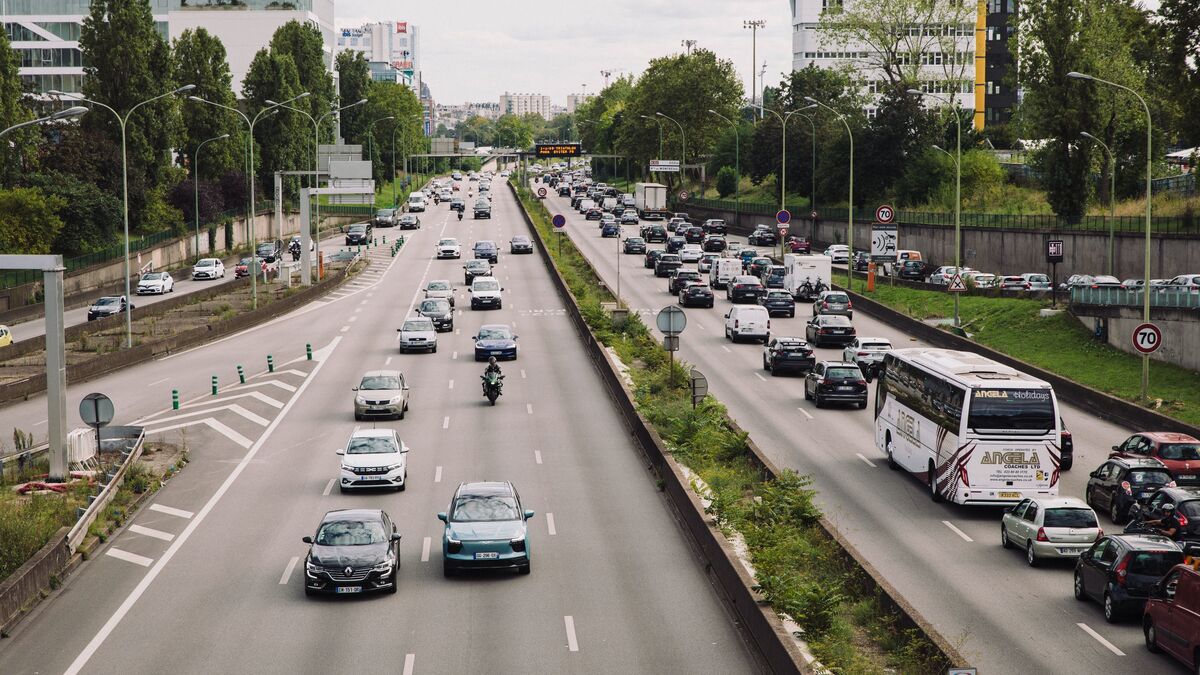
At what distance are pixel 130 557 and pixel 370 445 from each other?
6.86 metres

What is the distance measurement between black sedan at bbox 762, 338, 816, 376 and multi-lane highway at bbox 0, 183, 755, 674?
7032 mm

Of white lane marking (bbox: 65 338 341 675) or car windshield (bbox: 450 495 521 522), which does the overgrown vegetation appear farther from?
white lane marking (bbox: 65 338 341 675)

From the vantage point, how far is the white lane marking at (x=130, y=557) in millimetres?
26250

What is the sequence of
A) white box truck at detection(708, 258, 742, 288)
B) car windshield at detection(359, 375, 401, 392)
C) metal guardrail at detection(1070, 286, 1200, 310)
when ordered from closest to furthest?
1. car windshield at detection(359, 375, 401, 392)
2. metal guardrail at detection(1070, 286, 1200, 310)
3. white box truck at detection(708, 258, 742, 288)

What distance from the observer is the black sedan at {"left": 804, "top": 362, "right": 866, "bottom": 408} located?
43.4m

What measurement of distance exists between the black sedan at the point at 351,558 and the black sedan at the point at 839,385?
22280 mm

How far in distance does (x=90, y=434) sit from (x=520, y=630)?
1755 cm

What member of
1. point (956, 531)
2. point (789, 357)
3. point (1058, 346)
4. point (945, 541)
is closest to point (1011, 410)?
point (956, 531)

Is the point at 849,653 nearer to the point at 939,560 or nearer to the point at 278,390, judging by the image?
the point at 939,560

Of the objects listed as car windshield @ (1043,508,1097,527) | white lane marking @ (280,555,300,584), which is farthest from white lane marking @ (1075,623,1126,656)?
white lane marking @ (280,555,300,584)

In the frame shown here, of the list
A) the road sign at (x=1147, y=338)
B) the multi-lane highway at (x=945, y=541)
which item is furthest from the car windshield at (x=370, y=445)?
the road sign at (x=1147, y=338)

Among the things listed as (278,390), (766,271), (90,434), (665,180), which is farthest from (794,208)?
(90,434)

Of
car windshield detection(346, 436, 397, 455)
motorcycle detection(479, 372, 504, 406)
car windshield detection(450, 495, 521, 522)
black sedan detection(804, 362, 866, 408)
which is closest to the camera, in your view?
car windshield detection(450, 495, 521, 522)

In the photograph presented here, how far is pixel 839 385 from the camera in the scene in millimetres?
43469
